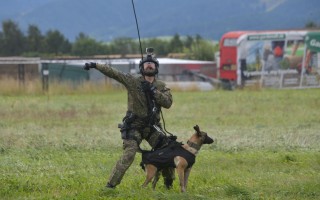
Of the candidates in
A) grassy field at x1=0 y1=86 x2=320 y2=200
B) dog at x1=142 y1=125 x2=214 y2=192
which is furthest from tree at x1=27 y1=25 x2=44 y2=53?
dog at x1=142 y1=125 x2=214 y2=192

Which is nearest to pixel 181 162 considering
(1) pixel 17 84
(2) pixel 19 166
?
(2) pixel 19 166

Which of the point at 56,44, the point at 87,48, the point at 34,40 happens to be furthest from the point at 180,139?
the point at 87,48

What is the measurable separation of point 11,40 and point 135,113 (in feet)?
234

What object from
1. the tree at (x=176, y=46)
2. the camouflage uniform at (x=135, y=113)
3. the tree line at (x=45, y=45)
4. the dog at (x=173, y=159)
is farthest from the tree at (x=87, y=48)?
the dog at (x=173, y=159)

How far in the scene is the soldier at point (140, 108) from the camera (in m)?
10.6

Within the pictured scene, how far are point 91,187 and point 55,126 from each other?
11.2 meters

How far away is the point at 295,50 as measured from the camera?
1756 inches

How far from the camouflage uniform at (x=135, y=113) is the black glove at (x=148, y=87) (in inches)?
2.3

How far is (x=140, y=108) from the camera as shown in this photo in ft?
35.6

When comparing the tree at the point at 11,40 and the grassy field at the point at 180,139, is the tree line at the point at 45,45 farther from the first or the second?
the grassy field at the point at 180,139

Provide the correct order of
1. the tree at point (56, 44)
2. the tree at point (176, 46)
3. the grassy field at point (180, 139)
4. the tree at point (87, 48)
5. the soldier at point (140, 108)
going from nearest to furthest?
the soldier at point (140, 108)
the grassy field at point (180, 139)
the tree at point (56, 44)
the tree at point (87, 48)
the tree at point (176, 46)

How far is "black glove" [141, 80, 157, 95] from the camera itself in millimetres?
10539

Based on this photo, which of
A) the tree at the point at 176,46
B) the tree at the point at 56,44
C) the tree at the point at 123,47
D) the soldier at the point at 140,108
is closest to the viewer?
the soldier at the point at 140,108

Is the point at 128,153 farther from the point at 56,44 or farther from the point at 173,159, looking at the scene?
the point at 56,44
